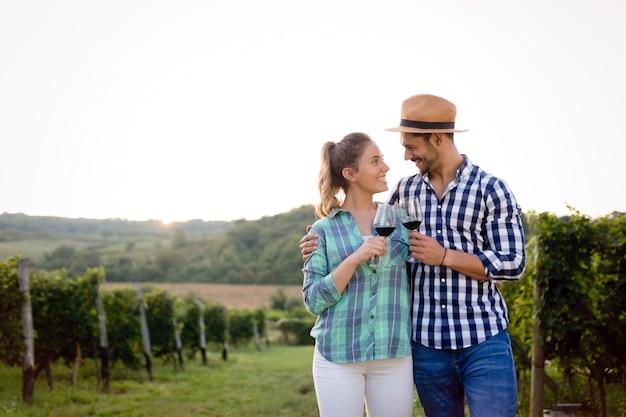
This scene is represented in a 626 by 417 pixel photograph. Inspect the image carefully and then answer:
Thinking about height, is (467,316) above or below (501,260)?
below

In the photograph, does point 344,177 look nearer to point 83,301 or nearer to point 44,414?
point 44,414

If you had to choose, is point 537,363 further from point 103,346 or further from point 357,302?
point 103,346

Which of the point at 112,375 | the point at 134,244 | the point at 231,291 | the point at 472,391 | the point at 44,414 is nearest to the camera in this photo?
the point at 472,391

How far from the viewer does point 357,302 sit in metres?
2.92

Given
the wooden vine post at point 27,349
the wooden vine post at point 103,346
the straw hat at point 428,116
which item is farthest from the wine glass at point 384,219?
the wooden vine post at point 103,346

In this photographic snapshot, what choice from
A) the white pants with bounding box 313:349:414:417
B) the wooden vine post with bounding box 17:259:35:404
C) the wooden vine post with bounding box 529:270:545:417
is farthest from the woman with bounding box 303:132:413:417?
the wooden vine post with bounding box 17:259:35:404

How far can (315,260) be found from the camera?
2.94m

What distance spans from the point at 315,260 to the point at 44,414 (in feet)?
22.6

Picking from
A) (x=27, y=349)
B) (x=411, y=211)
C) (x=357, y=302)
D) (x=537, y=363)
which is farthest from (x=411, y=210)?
(x=27, y=349)

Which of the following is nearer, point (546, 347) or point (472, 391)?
point (472, 391)

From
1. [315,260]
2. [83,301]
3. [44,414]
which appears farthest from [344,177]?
[83,301]

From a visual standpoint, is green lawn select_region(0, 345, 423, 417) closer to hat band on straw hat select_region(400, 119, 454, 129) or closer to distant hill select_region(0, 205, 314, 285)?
hat band on straw hat select_region(400, 119, 454, 129)

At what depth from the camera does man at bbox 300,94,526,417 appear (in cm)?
280

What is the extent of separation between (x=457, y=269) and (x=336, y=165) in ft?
2.43
